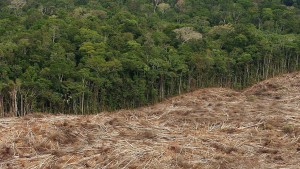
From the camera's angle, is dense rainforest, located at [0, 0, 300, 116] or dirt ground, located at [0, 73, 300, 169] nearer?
dirt ground, located at [0, 73, 300, 169]

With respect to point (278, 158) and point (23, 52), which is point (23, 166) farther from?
point (23, 52)

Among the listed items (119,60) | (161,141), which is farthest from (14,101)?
(161,141)

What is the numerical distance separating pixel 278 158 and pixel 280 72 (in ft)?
52.9

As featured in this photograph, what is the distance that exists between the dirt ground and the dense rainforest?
4.71 m

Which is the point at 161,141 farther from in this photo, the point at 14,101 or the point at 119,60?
the point at 119,60

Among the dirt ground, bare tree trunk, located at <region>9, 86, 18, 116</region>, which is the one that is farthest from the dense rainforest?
the dirt ground

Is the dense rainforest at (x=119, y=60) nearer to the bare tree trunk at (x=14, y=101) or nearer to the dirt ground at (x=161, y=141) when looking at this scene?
the bare tree trunk at (x=14, y=101)

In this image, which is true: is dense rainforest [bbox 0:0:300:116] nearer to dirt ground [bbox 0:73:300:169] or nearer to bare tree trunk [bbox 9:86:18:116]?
bare tree trunk [bbox 9:86:18:116]

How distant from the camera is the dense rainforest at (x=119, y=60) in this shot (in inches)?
685

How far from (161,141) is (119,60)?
32.2 feet

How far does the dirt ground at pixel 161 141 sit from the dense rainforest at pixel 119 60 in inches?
185

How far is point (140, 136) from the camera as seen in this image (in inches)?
422

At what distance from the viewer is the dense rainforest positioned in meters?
17.4

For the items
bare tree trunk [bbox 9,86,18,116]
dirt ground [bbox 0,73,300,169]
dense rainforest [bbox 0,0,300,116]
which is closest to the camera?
dirt ground [bbox 0,73,300,169]
